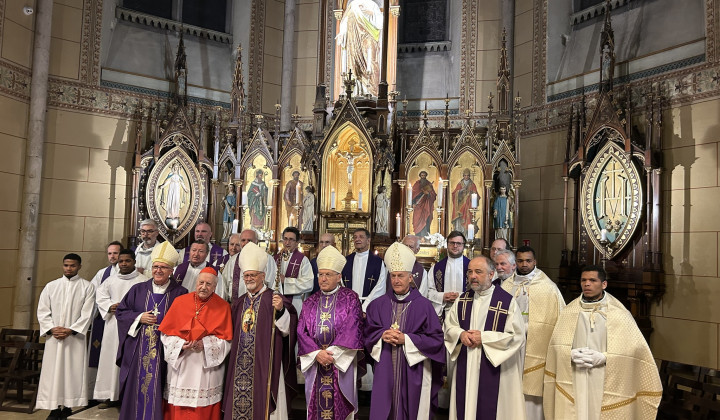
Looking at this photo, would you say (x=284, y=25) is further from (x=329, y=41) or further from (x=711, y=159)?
(x=711, y=159)

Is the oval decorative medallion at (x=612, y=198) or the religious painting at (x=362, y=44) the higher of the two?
the religious painting at (x=362, y=44)

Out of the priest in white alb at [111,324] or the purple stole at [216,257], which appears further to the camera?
the purple stole at [216,257]

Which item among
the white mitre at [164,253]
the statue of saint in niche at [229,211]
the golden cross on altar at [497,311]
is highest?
the statue of saint in niche at [229,211]

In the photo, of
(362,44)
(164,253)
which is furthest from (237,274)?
(362,44)

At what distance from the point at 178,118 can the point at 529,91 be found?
20.6 ft

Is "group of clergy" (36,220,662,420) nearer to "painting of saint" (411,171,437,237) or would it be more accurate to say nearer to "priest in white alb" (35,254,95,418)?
"priest in white alb" (35,254,95,418)

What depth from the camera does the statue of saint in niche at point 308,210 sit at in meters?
10.6

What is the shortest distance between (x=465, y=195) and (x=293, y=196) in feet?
9.47

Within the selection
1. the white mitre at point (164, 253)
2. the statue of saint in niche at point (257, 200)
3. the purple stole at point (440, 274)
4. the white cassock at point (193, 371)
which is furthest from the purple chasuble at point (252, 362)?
the statue of saint in niche at point (257, 200)

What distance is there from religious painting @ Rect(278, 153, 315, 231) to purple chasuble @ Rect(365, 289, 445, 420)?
566 centimetres

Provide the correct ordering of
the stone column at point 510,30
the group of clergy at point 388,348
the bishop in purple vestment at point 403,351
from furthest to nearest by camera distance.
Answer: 1. the stone column at point 510,30
2. the bishop in purple vestment at point 403,351
3. the group of clergy at point 388,348

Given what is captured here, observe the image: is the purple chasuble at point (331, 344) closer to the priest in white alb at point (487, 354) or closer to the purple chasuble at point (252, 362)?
the purple chasuble at point (252, 362)

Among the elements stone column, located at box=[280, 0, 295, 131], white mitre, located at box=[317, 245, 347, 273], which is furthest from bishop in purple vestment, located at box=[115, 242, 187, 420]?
stone column, located at box=[280, 0, 295, 131]

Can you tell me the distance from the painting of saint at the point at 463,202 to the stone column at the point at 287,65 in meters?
4.53
